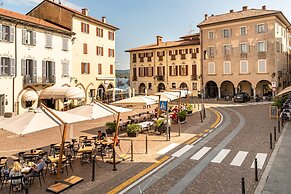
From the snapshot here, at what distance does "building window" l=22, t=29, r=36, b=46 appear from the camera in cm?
2572

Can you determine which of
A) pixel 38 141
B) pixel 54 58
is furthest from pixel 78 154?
pixel 54 58

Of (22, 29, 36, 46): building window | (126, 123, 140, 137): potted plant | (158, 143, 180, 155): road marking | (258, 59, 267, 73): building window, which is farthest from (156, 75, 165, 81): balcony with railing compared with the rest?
(158, 143, 180, 155): road marking

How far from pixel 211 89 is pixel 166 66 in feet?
33.7

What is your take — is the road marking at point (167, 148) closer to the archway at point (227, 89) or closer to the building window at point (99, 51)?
the building window at point (99, 51)

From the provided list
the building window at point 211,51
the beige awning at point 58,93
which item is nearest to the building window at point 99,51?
the beige awning at point 58,93

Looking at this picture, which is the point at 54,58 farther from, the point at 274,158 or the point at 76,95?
the point at 274,158

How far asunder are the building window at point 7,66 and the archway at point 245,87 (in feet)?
117

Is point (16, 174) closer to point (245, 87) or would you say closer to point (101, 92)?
point (101, 92)

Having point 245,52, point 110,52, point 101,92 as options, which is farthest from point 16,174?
point 245,52

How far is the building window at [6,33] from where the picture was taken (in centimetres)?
2355

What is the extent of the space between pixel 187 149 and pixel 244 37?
34091mm

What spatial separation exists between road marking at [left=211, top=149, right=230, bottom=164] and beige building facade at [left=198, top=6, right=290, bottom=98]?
3140cm

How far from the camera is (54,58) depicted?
29.6 m

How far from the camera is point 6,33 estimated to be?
945 inches
